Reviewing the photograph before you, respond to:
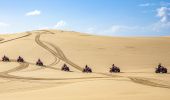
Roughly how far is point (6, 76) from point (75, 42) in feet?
73.9

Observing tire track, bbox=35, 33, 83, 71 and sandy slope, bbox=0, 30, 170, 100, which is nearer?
sandy slope, bbox=0, 30, 170, 100

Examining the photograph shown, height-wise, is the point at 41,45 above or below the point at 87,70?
above

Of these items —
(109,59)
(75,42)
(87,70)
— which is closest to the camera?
(87,70)

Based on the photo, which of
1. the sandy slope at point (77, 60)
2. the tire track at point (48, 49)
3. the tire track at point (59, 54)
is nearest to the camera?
the sandy slope at point (77, 60)

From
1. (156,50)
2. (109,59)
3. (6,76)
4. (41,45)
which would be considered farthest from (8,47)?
(6,76)

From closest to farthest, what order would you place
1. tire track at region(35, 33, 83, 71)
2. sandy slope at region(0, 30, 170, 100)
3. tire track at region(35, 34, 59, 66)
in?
1. sandy slope at region(0, 30, 170, 100)
2. tire track at region(35, 33, 83, 71)
3. tire track at region(35, 34, 59, 66)

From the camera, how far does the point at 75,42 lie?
1788 inches

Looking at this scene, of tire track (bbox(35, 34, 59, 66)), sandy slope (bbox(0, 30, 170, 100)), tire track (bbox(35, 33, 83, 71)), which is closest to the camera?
sandy slope (bbox(0, 30, 170, 100))

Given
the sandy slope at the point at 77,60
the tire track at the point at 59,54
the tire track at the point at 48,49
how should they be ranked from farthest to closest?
the tire track at the point at 48,49, the tire track at the point at 59,54, the sandy slope at the point at 77,60

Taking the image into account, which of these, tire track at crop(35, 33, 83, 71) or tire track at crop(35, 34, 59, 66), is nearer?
tire track at crop(35, 33, 83, 71)

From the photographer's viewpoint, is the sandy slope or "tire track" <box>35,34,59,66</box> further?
"tire track" <box>35,34,59,66</box>

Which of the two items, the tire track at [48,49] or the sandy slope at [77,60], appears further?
the tire track at [48,49]

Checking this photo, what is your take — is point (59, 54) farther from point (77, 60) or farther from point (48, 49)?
point (77, 60)

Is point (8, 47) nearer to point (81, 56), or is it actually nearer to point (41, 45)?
point (41, 45)
